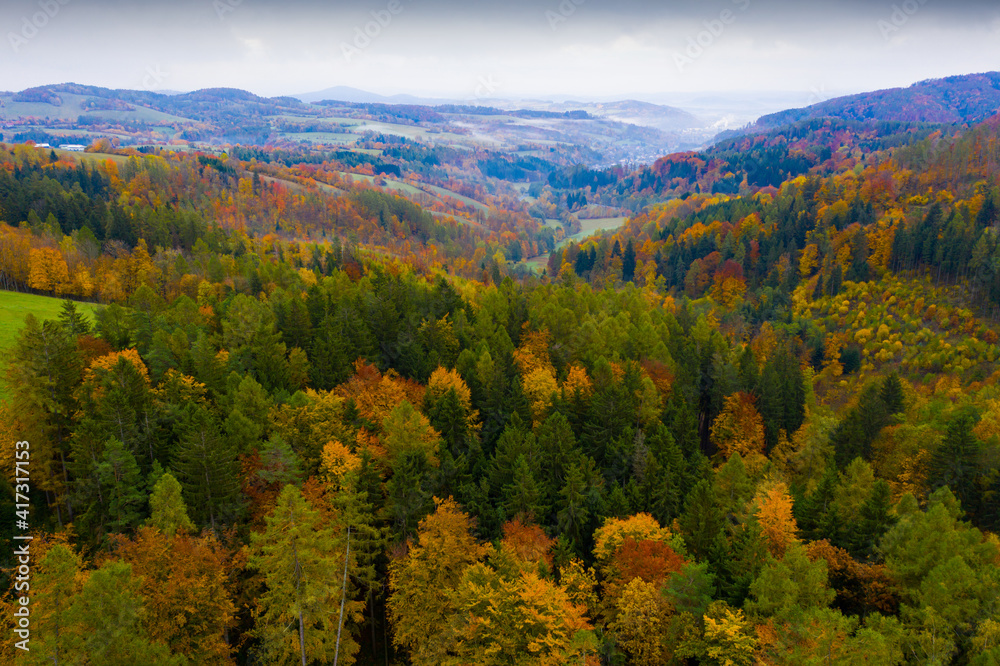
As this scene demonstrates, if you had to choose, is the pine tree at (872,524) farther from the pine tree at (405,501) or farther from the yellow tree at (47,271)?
the yellow tree at (47,271)

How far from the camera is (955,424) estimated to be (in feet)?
171

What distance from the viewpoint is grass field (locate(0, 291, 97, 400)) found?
66.9 metres

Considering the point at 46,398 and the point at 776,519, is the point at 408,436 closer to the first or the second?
the point at 46,398

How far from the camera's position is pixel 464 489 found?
158ft

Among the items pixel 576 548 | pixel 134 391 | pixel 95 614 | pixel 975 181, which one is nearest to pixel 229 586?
pixel 95 614

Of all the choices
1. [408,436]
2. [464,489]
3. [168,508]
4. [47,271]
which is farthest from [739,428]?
[47,271]

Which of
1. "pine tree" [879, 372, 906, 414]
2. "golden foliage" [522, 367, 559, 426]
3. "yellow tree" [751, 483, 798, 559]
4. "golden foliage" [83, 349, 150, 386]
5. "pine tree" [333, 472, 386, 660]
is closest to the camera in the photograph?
"pine tree" [333, 472, 386, 660]

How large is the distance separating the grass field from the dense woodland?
8.09 metres

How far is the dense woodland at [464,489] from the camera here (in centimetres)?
3416

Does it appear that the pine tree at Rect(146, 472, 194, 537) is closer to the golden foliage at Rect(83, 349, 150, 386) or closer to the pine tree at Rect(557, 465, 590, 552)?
the golden foliage at Rect(83, 349, 150, 386)

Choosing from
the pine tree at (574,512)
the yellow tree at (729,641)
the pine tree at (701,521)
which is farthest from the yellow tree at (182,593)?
the pine tree at (701,521)

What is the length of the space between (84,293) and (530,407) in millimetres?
82938

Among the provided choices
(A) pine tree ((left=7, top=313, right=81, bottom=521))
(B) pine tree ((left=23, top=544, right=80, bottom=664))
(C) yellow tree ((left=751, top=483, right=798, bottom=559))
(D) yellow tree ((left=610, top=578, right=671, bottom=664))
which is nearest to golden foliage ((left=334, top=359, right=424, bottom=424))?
(A) pine tree ((left=7, top=313, right=81, bottom=521))

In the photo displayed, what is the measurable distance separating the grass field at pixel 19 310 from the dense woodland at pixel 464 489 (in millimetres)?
8092
